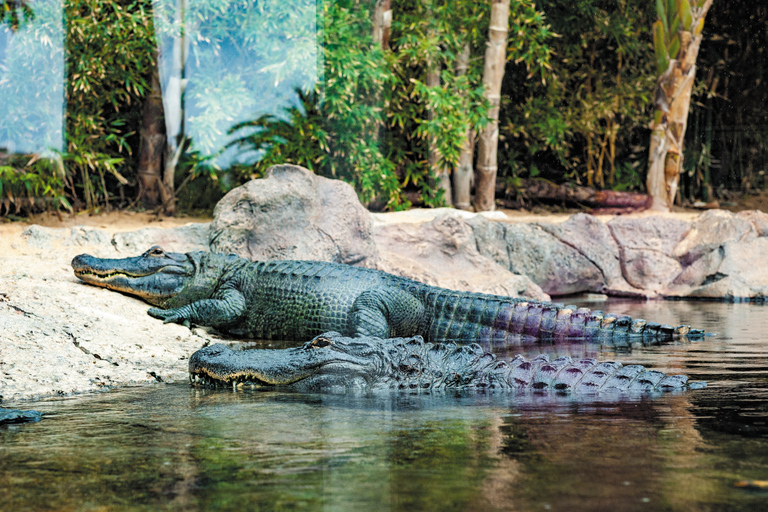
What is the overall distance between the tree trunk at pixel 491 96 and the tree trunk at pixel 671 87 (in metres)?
2.23

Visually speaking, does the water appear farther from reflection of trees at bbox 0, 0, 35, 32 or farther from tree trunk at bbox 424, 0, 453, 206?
tree trunk at bbox 424, 0, 453, 206

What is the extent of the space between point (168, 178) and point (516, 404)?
7190mm

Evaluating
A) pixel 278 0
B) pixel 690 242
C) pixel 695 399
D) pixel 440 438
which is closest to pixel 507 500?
pixel 440 438

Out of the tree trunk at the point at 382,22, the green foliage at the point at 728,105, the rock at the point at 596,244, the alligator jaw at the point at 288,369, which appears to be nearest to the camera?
A: the alligator jaw at the point at 288,369

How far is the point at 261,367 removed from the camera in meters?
3.38

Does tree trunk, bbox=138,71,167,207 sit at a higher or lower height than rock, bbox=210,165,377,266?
higher

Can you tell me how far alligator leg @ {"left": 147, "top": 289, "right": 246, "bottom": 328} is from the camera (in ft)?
16.9

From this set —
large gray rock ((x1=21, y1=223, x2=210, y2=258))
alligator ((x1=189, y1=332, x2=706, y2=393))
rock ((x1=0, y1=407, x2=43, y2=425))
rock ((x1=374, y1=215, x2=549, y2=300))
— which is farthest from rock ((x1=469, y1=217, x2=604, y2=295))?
rock ((x1=0, y1=407, x2=43, y2=425))

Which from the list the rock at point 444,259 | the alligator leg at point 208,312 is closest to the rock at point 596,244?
the rock at point 444,259

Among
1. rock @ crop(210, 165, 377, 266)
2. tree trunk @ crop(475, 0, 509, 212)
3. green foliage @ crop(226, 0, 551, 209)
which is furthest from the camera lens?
tree trunk @ crop(475, 0, 509, 212)

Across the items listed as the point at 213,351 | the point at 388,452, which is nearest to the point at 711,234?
the point at 213,351

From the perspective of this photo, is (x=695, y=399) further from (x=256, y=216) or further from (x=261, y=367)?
(x=256, y=216)

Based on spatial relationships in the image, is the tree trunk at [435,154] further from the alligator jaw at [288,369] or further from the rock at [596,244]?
the alligator jaw at [288,369]

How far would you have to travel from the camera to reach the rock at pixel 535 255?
7.53 metres
